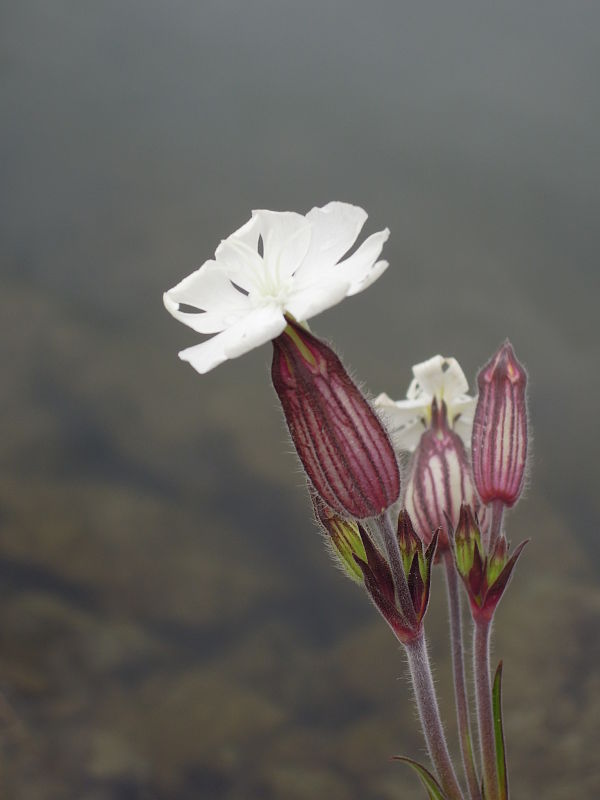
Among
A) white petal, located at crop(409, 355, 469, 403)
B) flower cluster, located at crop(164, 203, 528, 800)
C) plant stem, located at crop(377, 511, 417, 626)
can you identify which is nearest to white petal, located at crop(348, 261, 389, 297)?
flower cluster, located at crop(164, 203, 528, 800)

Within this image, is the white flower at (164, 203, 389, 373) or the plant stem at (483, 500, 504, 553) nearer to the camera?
the white flower at (164, 203, 389, 373)

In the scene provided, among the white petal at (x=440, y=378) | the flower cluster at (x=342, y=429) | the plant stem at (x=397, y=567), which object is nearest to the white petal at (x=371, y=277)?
the flower cluster at (x=342, y=429)

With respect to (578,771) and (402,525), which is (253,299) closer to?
(402,525)

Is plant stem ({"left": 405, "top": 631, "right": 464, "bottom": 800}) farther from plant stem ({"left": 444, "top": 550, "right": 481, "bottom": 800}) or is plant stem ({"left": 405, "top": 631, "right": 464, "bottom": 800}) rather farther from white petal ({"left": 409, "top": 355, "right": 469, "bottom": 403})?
white petal ({"left": 409, "top": 355, "right": 469, "bottom": 403})

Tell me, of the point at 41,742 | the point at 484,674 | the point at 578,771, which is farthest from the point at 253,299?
the point at 41,742

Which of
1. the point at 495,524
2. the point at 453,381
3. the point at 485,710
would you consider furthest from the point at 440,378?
the point at 485,710

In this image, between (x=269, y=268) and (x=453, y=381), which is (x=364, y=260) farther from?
(x=453, y=381)
